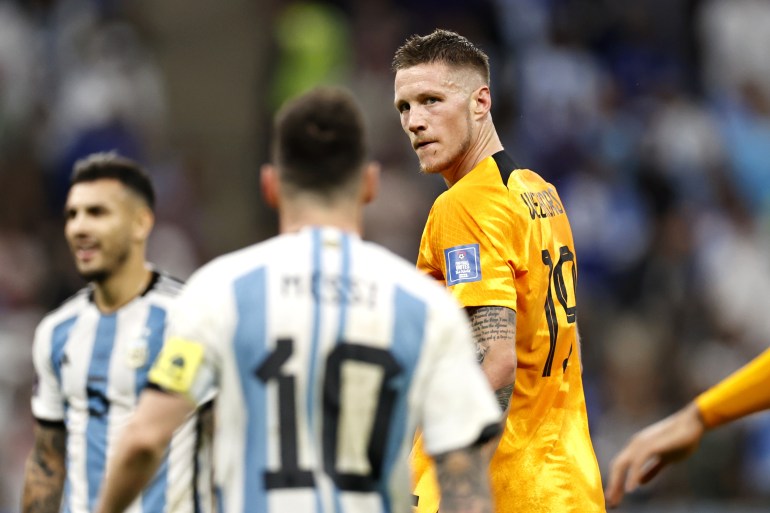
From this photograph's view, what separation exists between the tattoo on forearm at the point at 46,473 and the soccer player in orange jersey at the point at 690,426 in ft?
9.48

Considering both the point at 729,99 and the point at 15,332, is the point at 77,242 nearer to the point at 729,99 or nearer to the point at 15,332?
the point at 15,332

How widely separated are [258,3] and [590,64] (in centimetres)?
356

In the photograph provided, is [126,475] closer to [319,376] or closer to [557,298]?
[319,376]

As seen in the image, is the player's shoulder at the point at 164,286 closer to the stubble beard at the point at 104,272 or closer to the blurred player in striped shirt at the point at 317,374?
the stubble beard at the point at 104,272

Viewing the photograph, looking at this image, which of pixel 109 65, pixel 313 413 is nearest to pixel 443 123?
pixel 313 413

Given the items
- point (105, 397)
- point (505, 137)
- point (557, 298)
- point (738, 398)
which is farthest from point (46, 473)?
point (505, 137)

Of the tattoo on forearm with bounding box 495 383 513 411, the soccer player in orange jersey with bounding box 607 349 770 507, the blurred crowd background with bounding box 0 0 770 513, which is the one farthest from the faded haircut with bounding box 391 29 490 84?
the blurred crowd background with bounding box 0 0 770 513

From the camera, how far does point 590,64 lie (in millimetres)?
14414

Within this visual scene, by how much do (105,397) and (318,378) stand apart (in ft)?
7.86

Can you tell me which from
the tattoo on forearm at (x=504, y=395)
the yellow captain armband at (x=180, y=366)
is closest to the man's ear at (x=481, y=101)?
the tattoo on forearm at (x=504, y=395)

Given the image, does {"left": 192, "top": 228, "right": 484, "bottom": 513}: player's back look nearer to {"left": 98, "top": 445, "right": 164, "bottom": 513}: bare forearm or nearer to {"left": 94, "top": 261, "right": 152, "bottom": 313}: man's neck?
{"left": 98, "top": 445, "right": 164, "bottom": 513}: bare forearm

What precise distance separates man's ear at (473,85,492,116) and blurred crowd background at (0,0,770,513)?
6413 millimetres

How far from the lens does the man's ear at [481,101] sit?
5828 mm

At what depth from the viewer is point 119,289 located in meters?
6.33
